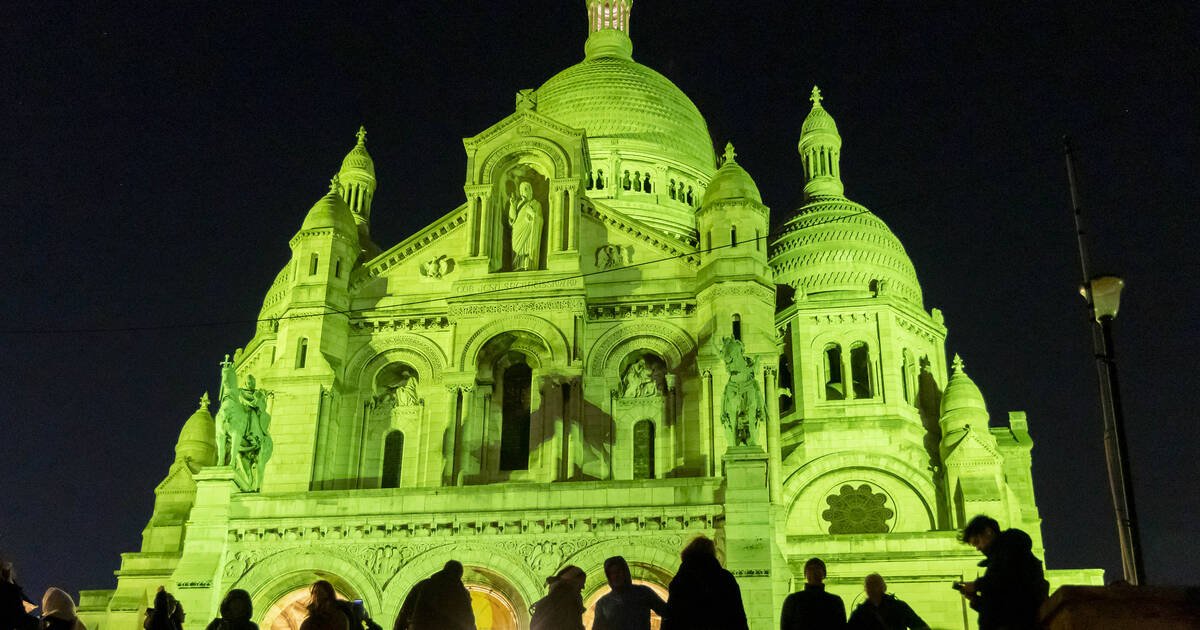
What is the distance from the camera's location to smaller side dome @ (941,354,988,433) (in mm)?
45031

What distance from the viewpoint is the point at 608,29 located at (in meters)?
63.2

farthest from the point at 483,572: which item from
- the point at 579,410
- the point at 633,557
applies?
the point at 579,410

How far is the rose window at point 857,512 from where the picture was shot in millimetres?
45500

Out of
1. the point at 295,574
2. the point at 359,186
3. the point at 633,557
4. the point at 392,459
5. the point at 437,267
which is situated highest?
the point at 359,186

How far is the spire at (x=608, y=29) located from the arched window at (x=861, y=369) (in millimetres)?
20898

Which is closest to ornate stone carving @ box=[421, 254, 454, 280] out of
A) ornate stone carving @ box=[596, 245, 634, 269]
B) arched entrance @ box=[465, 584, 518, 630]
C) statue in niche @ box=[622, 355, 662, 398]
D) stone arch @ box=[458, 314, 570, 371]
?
stone arch @ box=[458, 314, 570, 371]

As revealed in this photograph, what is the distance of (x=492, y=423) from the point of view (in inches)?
1444

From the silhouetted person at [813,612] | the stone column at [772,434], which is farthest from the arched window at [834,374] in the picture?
the silhouetted person at [813,612]

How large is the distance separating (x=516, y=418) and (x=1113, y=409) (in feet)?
74.3

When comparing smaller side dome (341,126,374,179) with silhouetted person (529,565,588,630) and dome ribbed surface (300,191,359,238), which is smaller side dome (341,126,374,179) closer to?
dome ribbed surface (300,191,359,238)

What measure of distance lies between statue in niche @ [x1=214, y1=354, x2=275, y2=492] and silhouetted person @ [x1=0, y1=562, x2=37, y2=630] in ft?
69.0

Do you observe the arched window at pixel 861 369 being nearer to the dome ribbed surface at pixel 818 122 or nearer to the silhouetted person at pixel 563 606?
the dome ribbed surface at pixel 818 122

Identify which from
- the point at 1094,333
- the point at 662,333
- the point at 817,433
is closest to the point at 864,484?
the point at 817,433

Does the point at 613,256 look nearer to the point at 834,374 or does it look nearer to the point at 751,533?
the point at 751,533
